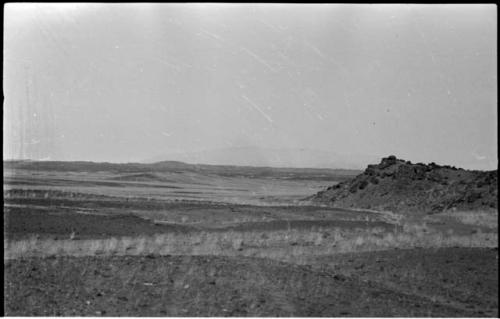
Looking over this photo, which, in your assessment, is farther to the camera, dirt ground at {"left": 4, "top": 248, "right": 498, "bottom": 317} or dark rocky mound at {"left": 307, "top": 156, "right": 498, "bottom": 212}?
dark rocky mound at {"left": 307, "top": 156, "right": 498, "bottom": 212}

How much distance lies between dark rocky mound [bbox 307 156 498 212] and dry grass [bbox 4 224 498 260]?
752 centimetres

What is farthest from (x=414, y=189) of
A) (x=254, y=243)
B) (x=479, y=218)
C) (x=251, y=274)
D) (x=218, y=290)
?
(x=218, y=290)

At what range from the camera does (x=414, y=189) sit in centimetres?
3216

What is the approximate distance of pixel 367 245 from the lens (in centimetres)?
1567

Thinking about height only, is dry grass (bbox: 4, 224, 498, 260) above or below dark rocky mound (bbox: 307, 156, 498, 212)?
below

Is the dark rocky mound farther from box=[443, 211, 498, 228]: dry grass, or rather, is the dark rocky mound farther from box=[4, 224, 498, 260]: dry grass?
box=[4, 224, 498, 260]: dry grass

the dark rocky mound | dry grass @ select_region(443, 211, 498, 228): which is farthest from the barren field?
the dark rocky mound

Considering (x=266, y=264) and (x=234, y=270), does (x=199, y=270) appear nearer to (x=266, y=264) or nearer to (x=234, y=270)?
(x=234, y=270)

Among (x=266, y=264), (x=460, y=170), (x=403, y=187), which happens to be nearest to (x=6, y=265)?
(x=266, y=264)

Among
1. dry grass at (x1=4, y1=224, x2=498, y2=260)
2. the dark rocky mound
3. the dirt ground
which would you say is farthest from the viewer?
the dark rocky mound

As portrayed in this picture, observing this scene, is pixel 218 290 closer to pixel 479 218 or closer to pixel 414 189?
pixel 479 218

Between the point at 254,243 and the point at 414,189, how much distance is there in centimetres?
1855

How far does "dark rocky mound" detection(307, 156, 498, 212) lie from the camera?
25.5 metres

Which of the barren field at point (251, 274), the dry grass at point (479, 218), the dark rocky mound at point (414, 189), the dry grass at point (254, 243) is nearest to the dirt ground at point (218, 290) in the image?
the barren field at point (251, 274)
